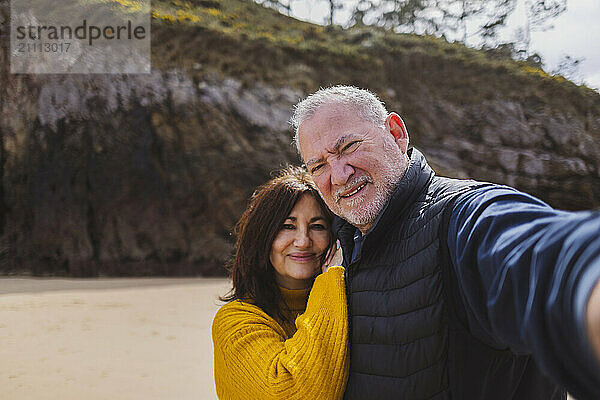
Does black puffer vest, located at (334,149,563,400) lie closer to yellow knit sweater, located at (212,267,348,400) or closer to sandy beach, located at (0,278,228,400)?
yellow knit sweater, located at (212,267,348,400)

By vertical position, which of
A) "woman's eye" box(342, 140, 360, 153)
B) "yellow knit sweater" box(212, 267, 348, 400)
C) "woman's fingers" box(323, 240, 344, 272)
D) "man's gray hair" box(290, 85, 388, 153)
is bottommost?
"yellow knit sweater" box(212, 267, 348, 400)

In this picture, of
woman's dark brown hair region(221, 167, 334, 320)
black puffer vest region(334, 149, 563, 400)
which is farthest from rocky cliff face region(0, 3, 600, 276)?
black puffer vest region(334, 149, 563, 400)

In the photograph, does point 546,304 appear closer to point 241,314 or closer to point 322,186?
point 322,186

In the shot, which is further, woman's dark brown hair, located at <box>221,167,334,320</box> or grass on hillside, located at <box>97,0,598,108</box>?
grass on hillside, located at <box>97,0,598,108</box>

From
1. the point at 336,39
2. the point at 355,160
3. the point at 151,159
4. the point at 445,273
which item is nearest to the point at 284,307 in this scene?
the point at 355,160

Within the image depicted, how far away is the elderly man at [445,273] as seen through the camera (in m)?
0.76

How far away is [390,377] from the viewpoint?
1492 mm

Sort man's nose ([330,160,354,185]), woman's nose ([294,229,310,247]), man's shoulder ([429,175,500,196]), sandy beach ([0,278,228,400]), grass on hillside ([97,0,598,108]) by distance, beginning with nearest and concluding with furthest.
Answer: man's shoulder ([429,175,500,196]) < man's nose ([330,160,354,185]) < woman's nose ([294,229,310,247]) < sandy beach ([0,278,228,400]) < grass on hillside ([97,0,598,108])

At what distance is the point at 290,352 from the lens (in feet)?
5.73

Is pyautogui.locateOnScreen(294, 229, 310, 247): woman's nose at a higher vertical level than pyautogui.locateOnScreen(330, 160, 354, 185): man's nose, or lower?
lower

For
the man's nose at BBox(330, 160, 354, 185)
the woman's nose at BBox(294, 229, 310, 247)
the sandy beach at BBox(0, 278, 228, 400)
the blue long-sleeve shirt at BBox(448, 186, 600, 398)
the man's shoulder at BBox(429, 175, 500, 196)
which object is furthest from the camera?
the sandy beach at BBox(0, 278, 228, 400)

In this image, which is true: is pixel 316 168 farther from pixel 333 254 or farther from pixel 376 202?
pixel 333 254

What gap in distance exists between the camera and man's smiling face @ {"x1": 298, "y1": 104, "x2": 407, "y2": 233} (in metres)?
1.74

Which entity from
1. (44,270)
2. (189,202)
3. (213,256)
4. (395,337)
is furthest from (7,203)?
(395,337)
